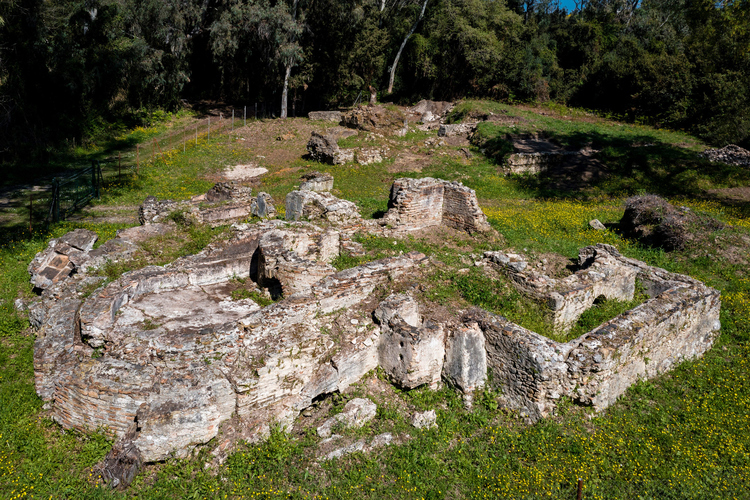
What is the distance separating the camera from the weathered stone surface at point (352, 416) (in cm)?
757

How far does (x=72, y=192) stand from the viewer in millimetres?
18234

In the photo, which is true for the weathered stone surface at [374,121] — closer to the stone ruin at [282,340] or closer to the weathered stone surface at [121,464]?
the stone ruin at [282,340]

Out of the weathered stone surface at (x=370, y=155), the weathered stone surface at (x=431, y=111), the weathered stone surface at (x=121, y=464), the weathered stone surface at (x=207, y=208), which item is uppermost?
the weathered stone surface at (x=431, y=111)

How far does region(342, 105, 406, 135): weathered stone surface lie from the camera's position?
29106mm

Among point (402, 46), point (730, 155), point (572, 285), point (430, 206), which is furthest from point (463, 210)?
point (402, 46)

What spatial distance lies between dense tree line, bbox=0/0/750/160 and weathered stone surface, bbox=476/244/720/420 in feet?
65.0

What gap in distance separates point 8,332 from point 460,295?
31.1 feet

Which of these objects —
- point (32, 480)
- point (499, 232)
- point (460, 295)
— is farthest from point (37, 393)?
point (499, 232)

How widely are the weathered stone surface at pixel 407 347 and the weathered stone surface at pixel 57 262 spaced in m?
7.71

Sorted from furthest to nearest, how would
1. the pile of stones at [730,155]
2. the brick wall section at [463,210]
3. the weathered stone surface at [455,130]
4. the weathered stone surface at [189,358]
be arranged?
the weathered stone surface at [455,130] → the pile of stones at [730,155] → the brick wall section at [463,210] → the weathered stone surface at [189,358]

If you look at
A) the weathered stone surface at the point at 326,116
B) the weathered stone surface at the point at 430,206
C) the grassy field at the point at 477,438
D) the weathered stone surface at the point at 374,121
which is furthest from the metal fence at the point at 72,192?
the weathered stone surface at the point at 326,116

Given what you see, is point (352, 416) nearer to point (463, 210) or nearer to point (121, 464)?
point (121, 464)

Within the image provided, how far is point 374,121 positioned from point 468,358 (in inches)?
913

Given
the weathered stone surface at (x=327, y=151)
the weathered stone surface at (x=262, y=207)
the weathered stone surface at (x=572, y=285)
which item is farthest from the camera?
the weathered stone surface at (x=327, y=151)
